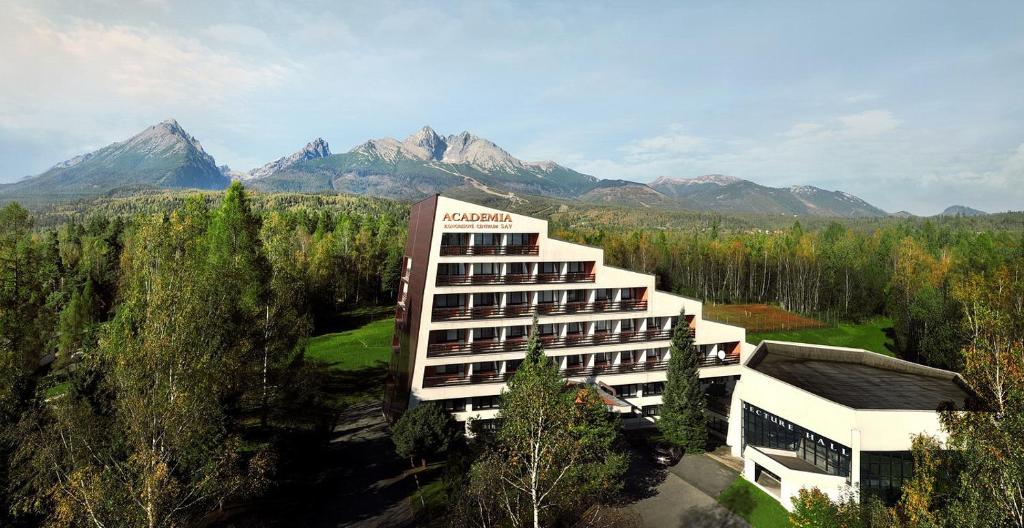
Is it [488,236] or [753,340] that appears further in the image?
[753,340]

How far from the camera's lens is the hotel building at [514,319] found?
43906 millimetres

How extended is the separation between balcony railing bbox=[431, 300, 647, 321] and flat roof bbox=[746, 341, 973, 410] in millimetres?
11894

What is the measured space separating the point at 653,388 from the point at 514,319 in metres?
16.5

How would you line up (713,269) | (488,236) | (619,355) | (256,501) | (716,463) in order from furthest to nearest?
(713,269)
(619,355)
(488,236)
(716,463)
(256,501)

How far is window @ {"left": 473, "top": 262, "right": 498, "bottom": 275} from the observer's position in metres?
46.0

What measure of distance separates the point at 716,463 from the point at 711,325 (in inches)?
571

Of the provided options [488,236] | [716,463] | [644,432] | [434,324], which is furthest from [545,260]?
[716,463]

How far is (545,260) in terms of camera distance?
47000 millimetres

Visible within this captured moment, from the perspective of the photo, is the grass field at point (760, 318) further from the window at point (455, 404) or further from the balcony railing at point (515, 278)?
the window at point (455, 404)

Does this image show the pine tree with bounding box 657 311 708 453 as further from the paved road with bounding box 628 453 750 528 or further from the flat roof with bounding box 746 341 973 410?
the flat roof with bounding box 746 341 973 410

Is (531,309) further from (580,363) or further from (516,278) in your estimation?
(580,363)

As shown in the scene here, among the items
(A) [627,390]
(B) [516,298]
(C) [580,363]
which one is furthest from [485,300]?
(A) [627,390]

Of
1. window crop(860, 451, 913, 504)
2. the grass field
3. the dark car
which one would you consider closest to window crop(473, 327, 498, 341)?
the dark car

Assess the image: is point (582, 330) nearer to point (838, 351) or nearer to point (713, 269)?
point (838, 351)
